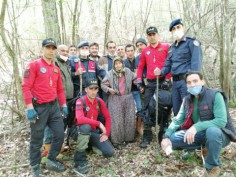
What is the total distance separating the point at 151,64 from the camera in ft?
16.5

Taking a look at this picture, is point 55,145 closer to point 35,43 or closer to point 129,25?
point 35,43

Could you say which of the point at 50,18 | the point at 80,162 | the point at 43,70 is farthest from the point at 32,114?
the point at 50,18

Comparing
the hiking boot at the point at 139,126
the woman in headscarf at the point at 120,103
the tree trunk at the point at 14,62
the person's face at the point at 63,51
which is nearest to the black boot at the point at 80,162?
the woman in headscarf at the point at 120,103

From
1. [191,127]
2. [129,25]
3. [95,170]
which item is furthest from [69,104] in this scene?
[129,25]

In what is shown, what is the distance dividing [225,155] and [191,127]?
3.93 feet

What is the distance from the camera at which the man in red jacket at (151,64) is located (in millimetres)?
4996

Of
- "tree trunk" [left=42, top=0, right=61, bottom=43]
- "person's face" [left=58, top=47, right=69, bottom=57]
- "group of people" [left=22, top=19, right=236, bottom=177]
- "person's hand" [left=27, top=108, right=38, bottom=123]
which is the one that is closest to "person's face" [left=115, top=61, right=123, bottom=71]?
"group of people" [left=22, top=19, right=236, bottom=177]

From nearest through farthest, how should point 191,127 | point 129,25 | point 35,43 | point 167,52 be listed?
point 191,127 < point 167,52 < point 35,43 < point 129,25

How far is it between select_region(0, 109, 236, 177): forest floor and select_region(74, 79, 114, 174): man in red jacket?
→ 20cm

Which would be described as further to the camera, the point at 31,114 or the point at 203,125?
the point at 31,114

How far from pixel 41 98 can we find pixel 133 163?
1969 millimetres

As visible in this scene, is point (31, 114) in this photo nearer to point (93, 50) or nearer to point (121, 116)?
point (121, 116)

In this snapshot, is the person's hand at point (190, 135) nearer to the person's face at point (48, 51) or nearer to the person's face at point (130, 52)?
the person's face at point (48, 51)

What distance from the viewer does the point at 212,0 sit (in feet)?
23.5
